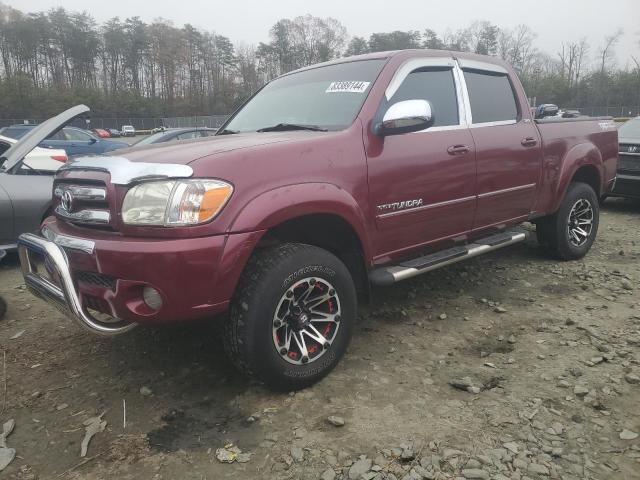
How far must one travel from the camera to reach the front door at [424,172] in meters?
3.09

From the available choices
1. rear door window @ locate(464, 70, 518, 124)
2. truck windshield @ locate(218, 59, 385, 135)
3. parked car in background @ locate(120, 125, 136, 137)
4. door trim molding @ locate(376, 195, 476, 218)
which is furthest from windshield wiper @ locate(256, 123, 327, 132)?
parked car in background @ locate(120, 125, 136, 137)

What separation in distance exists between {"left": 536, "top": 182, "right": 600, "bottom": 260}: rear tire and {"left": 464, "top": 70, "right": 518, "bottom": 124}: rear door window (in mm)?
1167

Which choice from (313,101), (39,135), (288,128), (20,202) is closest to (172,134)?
(20,202)

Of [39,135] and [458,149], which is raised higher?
[39,135]

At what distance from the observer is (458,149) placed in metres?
3.54

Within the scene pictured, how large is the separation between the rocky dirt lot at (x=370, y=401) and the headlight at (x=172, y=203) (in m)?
1.04

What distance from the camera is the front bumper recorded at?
2283mm

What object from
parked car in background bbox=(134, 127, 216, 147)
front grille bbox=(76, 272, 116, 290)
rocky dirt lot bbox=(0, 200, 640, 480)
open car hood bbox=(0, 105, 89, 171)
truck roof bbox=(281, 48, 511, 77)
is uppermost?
truck roof bbox=(281, 48, 511, 77)

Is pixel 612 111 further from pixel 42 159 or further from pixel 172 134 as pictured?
pixel 42 159

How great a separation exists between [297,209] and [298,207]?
1 centimetres

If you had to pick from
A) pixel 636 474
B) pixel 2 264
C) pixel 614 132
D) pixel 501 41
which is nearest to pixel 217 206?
pixel 636 474

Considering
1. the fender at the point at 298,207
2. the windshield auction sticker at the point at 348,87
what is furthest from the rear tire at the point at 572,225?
the fender at the point at 298,207

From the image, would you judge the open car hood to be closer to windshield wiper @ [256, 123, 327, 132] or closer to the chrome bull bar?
the chrome bull bar

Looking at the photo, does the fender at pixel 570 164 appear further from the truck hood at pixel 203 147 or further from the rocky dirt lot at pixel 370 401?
the truck hood at pixel 203 147
